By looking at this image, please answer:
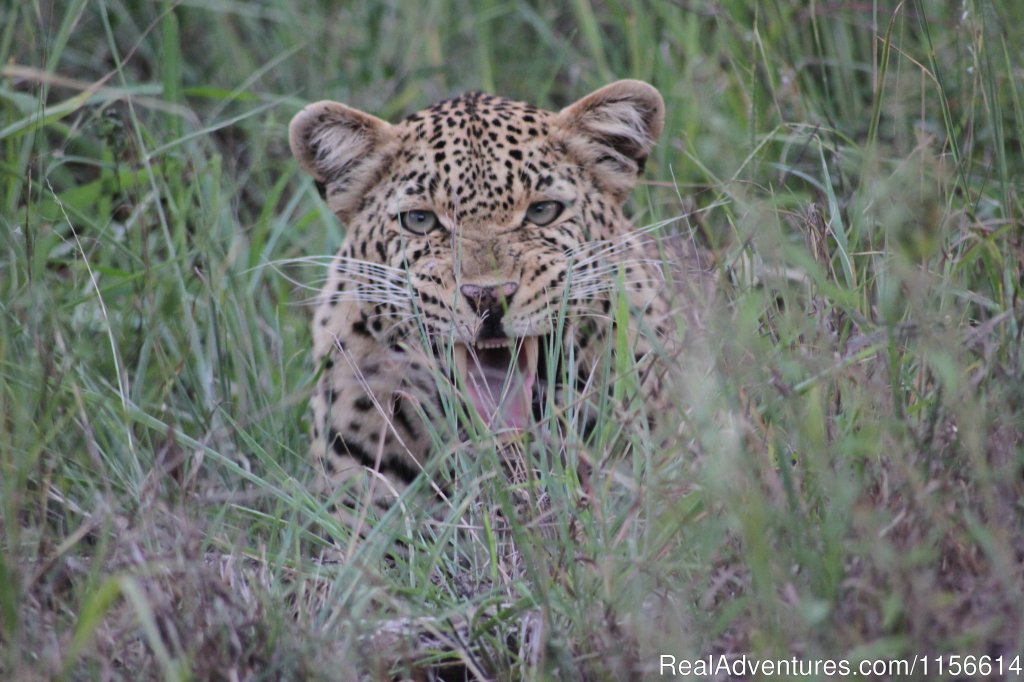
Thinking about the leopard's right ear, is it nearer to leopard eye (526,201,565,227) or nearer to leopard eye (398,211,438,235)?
leopard eye (398,211,438,235)

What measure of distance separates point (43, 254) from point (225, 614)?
197cm

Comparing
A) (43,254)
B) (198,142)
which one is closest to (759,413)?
(43,254)

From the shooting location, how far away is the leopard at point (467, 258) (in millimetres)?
4129

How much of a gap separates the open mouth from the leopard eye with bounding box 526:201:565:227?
0.45 meters

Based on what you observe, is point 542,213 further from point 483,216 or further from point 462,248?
point 462,248

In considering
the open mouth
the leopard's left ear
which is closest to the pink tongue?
the open mouth

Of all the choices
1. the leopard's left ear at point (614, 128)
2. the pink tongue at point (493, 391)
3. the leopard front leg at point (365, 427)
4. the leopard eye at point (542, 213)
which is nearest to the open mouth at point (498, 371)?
the pink tongue at point (493, 391)

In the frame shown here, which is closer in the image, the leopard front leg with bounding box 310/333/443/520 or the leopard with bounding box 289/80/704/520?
the leopard with bounding box 289/80/704/520

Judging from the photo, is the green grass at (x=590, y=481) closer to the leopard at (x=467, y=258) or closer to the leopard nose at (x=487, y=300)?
the leopard at (x=467, y=258)

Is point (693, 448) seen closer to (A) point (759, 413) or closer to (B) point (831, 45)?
(A) point (759, 413)

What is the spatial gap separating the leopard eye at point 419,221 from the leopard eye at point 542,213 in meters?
0.31

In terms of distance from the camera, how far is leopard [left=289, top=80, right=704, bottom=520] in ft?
13.5

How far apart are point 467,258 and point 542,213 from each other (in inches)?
13.7

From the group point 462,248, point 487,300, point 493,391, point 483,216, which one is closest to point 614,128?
point 483,216
